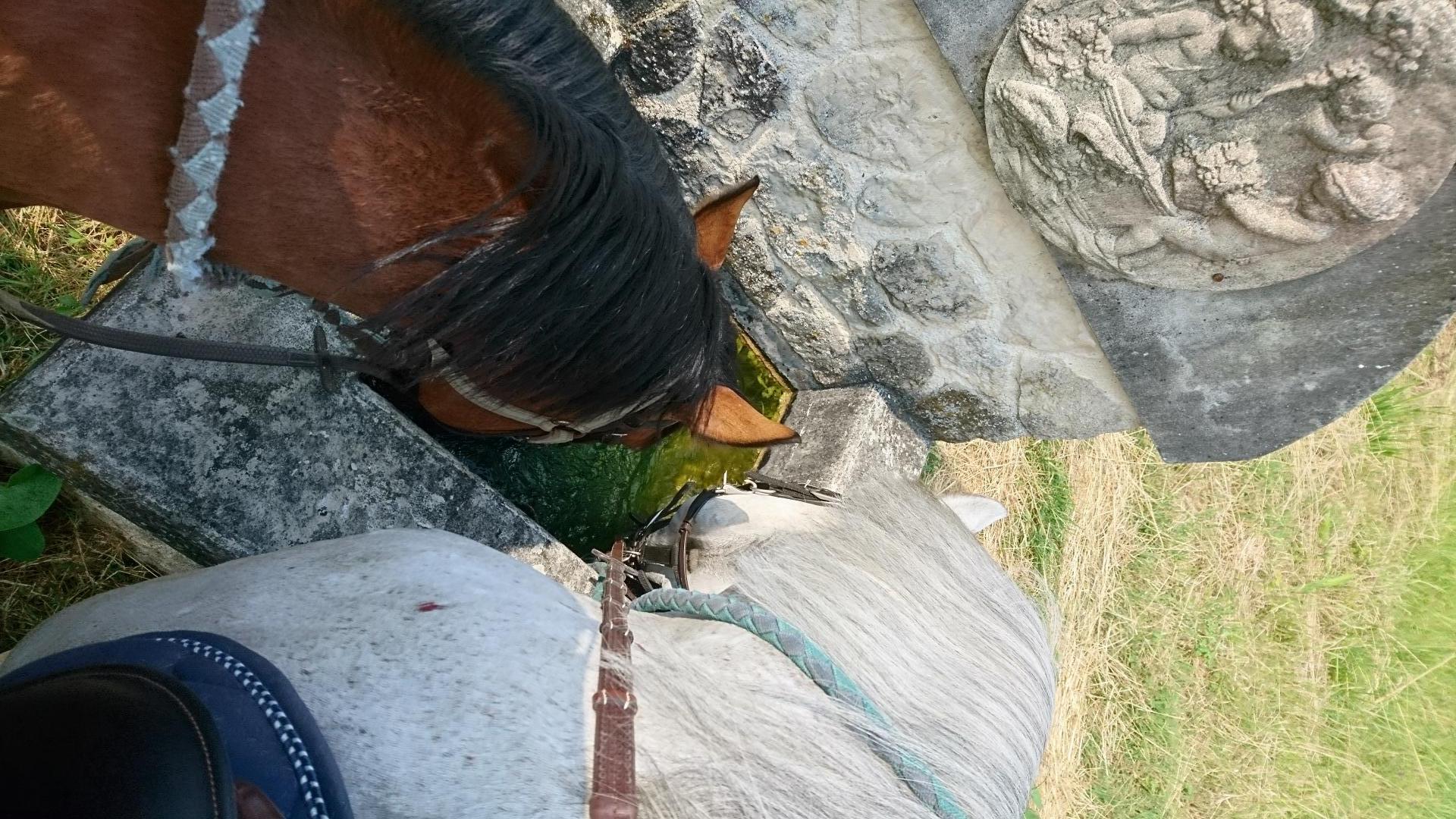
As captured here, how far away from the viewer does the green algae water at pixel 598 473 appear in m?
1.91

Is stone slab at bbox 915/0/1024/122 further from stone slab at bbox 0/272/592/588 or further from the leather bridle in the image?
stone slab at bbox 0/272/592/588

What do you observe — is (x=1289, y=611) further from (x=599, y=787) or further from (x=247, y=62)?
(x=247, y=62)

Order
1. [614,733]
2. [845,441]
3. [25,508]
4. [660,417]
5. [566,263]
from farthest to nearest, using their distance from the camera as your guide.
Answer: [845,441] < [25,508] < [660,417] < [566,263] < [614,733]

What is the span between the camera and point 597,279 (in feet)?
2.90

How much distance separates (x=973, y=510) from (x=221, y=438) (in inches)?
56.3

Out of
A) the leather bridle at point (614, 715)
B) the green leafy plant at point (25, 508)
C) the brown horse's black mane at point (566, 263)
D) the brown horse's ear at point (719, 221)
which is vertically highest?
the brown horse's black mane at point (566, 263)

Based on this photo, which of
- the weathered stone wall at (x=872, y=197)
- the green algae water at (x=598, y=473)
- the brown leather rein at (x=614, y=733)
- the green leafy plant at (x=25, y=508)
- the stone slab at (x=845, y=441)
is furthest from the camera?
the stone slab at (x=845, y=441)

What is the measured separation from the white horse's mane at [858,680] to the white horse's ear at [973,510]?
16 centimetres

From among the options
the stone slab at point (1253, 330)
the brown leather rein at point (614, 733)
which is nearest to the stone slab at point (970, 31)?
the stone slab at point (1253, 330)

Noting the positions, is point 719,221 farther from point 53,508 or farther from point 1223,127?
point 53,508

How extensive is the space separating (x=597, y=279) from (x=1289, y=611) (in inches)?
122

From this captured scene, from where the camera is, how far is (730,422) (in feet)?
4.12

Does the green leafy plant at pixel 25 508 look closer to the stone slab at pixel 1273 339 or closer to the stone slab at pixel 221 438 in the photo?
the stone slab at pixel 221 438

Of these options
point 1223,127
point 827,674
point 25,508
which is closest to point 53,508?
point 25,508
